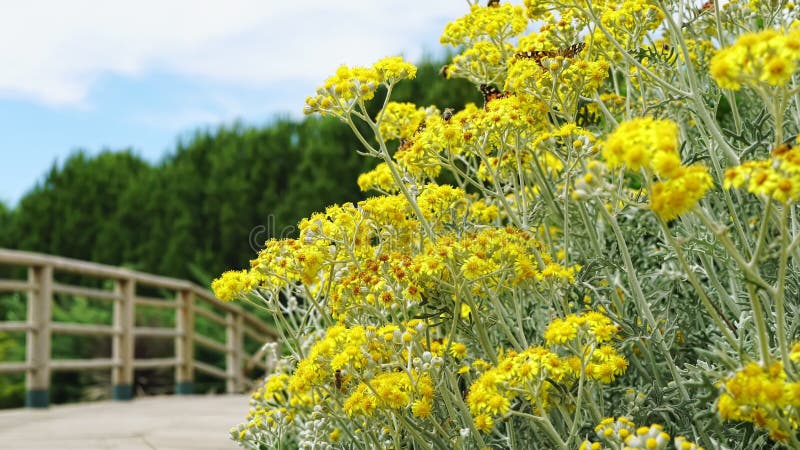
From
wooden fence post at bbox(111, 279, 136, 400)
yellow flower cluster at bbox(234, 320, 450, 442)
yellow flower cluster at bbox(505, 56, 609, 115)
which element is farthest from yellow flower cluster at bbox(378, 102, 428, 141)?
wooden fence post at bbox(111, 279, 136, 400)

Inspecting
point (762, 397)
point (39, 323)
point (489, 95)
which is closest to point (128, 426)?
point (39, 323)

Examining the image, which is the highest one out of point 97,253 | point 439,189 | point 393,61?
point 97,253

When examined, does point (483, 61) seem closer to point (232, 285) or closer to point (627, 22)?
point (627, 22)

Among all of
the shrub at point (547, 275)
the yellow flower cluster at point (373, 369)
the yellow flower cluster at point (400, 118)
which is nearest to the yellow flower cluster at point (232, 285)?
the shrub at point (547, 275)

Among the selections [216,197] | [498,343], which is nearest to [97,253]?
[216,197]

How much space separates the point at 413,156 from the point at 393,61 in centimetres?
28

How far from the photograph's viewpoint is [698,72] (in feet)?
10.3

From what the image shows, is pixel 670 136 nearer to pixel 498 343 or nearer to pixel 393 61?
pixel 393 61

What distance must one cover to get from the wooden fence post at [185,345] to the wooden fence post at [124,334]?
31.6 inches

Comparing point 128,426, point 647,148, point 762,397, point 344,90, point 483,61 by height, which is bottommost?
point 128,426

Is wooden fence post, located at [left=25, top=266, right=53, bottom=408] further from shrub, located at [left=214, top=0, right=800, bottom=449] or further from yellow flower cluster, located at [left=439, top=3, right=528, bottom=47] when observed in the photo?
yellow flower cluster, located at [left=439, top=3, right=528, bottom=47]

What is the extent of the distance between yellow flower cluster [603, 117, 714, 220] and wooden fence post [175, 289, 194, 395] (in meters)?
7.95

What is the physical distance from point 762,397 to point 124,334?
748 centimetres

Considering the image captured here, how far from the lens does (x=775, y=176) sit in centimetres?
139
